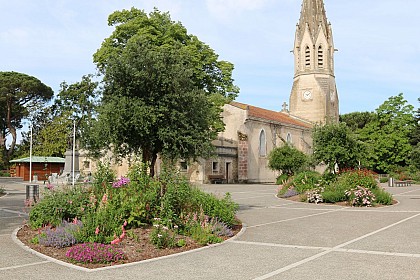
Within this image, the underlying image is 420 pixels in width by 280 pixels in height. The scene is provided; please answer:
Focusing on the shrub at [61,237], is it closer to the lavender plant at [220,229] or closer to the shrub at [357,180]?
the lavender plant at [220,229]

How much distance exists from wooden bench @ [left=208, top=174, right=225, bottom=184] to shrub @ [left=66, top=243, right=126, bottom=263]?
113ft

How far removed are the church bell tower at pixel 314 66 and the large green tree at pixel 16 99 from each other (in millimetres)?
39391

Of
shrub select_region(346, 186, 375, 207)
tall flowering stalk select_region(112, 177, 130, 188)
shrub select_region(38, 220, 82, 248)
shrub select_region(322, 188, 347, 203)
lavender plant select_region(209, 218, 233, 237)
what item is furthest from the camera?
shrub select_region(322, 188, 347, 203)

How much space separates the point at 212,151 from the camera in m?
15.8

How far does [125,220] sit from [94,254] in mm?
2058

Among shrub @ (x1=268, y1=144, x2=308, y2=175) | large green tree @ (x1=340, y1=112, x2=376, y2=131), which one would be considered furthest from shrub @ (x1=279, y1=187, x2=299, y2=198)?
large green tree @ (x1=340, y1=112, x2=376, y2=131)

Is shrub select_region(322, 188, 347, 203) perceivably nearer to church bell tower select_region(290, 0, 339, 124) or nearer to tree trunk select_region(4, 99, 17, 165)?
church bell tower select_region(290, 0, 339, 124)

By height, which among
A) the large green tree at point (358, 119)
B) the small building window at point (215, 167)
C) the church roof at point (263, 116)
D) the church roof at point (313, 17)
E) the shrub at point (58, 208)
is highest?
the church roof at point (313, 17)

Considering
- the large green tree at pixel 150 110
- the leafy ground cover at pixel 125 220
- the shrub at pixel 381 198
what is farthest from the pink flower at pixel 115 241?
the shrub at pixel 381 198

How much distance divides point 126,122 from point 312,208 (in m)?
9.12

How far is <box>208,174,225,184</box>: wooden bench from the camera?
139ft

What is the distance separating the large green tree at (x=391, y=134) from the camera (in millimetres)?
57222

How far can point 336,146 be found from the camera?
76.8ft

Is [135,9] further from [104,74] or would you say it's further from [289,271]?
[289,271]
